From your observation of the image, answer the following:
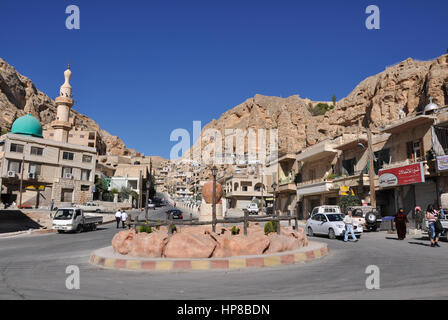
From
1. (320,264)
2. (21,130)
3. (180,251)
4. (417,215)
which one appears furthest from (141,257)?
(21,130)

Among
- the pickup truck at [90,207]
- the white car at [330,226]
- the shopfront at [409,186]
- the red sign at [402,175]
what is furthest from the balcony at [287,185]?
the pickup truck at [90,207]

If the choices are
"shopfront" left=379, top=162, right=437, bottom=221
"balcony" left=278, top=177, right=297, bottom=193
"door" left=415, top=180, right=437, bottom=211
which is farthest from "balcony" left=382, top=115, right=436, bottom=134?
"balcony" left=278, top=177, right=297, bottom=193

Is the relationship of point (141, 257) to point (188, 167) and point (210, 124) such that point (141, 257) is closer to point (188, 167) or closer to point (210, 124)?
point (210, 124)

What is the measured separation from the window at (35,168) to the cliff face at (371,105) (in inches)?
1452

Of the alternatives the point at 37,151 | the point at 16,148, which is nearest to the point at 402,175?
the point at 37,151

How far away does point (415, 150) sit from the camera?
24641 mm

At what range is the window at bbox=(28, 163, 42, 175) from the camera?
43803mm

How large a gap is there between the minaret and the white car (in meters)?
56.5

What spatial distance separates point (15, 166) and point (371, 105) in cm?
5737

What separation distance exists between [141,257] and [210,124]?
149690mm

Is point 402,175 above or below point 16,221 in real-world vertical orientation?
above

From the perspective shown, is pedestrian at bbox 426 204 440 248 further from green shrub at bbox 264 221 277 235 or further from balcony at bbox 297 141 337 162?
balcony at bbox 297 141 337 162

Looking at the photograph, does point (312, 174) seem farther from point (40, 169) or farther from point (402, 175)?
point (40, 169)

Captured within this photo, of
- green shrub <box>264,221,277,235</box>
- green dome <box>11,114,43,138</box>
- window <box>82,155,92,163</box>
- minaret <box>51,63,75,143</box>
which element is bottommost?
green shrub <box>264,221,277,235</box>
